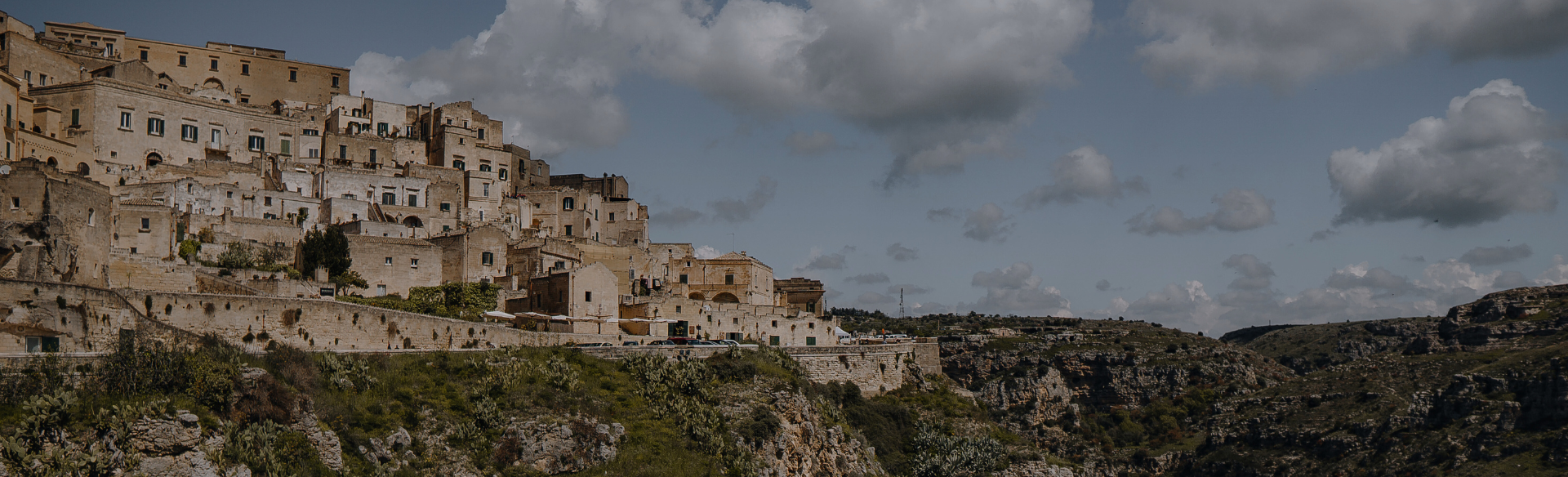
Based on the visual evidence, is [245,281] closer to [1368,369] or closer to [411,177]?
[411,177]

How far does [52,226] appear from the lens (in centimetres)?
4406

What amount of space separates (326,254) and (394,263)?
3.53 metres

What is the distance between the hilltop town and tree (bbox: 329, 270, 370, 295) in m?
0.12

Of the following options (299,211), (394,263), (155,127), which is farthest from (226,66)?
(394,263)

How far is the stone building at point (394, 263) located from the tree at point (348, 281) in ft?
1.05

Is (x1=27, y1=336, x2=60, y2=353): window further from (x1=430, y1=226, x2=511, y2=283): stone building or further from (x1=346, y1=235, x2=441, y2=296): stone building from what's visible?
(x1=430, y1=226, x2=511, y2=283): stone building

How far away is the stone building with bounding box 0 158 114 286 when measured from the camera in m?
42.2

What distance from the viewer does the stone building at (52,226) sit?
4219 centimetres

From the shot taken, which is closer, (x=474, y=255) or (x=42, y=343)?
(x=42, y=343)

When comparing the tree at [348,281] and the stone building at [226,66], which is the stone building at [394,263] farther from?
the stone building at [226,66]

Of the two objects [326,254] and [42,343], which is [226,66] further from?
[42,343]

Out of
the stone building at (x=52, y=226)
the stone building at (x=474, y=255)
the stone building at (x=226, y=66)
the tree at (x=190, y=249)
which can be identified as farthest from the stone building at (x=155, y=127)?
the stone building at (x=52, y=226)

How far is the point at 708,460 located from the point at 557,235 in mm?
35757

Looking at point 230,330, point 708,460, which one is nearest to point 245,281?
point 230,330
